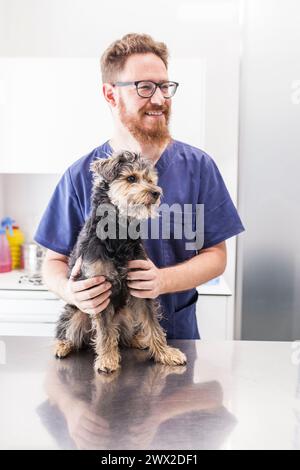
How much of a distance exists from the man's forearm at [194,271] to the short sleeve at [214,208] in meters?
0.05

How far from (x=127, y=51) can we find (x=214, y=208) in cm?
55

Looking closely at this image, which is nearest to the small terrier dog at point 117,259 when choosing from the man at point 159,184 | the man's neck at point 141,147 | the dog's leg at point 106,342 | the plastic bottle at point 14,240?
the dog's leg at point 106,342

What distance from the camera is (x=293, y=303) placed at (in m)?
2.58

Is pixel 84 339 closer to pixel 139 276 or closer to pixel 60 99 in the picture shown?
pixel 139 276

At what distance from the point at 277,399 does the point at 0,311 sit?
1532 mm

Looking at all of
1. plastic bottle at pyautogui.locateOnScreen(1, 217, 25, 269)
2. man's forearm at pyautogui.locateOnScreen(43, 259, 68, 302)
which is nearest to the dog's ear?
man's forearm at pyautogui.locateOnScreen(43, 259, 68, 302)

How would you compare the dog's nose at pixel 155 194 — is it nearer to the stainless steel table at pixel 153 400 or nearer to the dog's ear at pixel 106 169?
the dog's ear at pixel 106 169

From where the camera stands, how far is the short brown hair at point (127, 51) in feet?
4.97

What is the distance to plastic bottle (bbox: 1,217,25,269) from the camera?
8.87 ft

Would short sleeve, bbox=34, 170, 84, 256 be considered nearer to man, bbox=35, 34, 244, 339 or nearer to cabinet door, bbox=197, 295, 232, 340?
man, bbox=35, 34, 244, 339

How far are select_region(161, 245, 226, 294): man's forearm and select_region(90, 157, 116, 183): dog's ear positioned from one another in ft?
1.03

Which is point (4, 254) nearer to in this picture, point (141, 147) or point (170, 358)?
point (141, 147)
